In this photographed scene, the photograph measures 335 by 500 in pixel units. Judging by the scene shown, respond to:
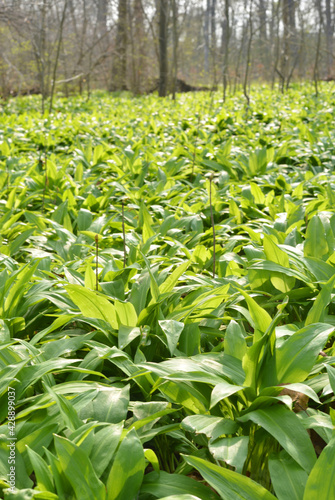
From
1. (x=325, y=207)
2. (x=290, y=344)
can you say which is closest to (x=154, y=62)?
(x=325, y=207)

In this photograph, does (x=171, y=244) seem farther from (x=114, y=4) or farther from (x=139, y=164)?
(x=114, y=4)

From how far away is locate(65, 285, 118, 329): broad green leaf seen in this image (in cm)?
172

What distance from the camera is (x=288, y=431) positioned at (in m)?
1.18

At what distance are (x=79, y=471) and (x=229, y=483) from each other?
13.1 inches

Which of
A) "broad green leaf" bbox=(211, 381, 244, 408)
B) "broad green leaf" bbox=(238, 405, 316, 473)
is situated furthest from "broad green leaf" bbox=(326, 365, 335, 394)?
"broad green leaf" bbox=(211, 381, 244, 408)

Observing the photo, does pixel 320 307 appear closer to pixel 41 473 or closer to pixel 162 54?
pixel 41 473

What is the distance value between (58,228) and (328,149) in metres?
3.55

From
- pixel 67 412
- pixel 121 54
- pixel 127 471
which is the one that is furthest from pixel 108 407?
pixel 121 54

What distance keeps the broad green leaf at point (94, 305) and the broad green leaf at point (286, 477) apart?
0.78m

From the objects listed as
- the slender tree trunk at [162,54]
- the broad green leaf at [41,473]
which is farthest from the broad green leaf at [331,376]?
the slender tree trunk at [162,54]

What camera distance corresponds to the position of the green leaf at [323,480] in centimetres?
98

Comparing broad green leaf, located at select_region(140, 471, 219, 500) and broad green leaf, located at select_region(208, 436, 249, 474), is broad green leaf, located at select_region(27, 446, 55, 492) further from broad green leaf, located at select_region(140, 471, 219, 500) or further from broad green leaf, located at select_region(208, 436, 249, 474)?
broad green leaf, located at select_region(208, 436, 249, 474)

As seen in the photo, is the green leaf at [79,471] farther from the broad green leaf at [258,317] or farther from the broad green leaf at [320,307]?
the broad green leaf at [320,307]

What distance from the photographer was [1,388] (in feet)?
4.32
